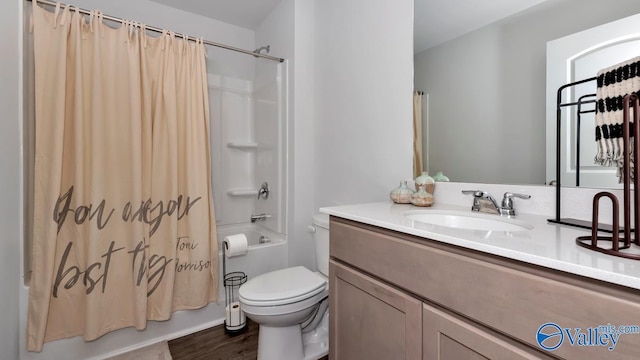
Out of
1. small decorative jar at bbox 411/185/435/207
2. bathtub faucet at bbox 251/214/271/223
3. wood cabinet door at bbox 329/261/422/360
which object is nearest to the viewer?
wood cabinet door at bbox 329/261/422/360

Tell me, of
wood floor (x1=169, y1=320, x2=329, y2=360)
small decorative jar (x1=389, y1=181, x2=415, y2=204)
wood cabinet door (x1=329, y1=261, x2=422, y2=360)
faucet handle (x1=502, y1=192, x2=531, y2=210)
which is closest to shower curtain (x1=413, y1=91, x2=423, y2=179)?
small decorative jar (x1=389, y1=181, x2=415, y2=204)

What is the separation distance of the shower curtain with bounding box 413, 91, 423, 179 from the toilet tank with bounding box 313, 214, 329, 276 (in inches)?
23.2

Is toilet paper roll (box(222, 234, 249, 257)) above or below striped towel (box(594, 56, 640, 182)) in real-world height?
below

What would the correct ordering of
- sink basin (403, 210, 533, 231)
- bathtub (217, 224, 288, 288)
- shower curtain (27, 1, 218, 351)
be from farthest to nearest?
bathtub (217, 224, 288, 288), shower curtain (27, 1, 218, 351), sink basin (403, 210, 533, 231)

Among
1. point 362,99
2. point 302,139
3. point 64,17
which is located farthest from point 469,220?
point 64,17

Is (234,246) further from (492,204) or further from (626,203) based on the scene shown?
(626,203)

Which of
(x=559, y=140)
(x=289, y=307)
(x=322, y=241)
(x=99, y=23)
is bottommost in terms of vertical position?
(x=289, y=307)

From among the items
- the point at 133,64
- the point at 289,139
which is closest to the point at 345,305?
the point at 289,139

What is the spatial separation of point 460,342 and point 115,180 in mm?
1853

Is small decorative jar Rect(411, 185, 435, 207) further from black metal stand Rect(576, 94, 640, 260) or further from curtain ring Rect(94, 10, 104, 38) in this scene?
curtain ring Rect(94, 10, 104, 38)

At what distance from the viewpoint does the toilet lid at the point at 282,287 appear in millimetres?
1319

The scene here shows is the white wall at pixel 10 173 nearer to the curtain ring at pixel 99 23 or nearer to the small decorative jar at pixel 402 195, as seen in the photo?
the curtain ring at pixel 99 23

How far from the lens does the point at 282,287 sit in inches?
55.4

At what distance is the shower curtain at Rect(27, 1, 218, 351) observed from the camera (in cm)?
145
